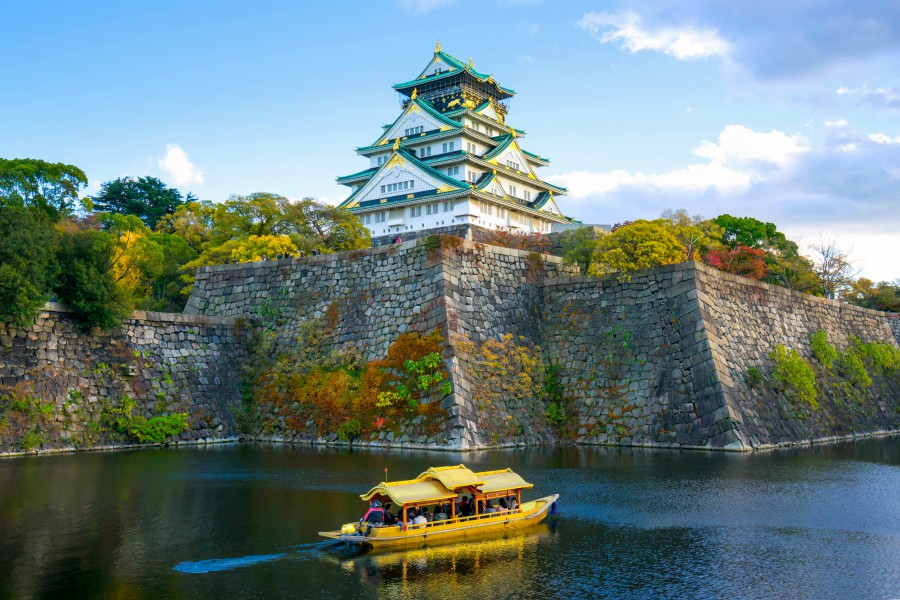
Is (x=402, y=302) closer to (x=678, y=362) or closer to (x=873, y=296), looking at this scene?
(x=678, y=362)

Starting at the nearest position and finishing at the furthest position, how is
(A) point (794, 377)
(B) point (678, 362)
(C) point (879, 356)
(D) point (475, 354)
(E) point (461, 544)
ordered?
(E) point (461, 544)
(B) point (678, 362)
(D) point (475, 354)
(A) point (794, 377)
(C) point (879, 356)

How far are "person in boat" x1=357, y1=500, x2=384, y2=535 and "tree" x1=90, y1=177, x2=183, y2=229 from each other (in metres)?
59.1

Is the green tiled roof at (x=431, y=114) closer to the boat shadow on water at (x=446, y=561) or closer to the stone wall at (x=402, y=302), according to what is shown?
the stone wall at (x=402, y=302)

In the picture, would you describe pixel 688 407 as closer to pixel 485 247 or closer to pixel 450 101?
pixel 485 247

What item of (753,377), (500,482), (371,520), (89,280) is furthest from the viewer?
(753,377)

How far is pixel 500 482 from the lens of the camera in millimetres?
16750

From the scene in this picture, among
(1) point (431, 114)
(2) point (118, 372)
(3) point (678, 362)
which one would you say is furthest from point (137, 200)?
(3) point (678, 362)

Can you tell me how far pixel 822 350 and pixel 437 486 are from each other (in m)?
25.9

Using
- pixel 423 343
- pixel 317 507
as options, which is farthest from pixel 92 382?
pixel 317 507

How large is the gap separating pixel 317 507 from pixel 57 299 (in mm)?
15357

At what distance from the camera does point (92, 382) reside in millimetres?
28109

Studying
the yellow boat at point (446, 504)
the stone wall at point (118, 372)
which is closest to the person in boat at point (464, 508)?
the yellow boat at point (446, 504)

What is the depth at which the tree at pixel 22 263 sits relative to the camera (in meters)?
25.1

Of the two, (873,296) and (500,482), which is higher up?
(873,296)
